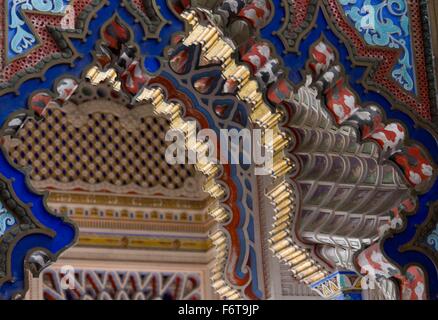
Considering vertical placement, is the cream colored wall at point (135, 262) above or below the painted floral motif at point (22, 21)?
below

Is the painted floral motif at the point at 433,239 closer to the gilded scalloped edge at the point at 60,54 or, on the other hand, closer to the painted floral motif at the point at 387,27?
the painted floral motif at the point at 387,27

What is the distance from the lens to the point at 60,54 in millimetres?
4324

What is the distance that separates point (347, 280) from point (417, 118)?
1.91 m

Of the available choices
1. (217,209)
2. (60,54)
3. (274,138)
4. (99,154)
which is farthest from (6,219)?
(99,154)

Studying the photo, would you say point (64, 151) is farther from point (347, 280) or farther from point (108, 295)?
point (347, 280)

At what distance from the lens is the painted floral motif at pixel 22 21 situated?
433 cm

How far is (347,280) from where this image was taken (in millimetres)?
6480

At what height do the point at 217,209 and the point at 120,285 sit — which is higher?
the point at 217,209

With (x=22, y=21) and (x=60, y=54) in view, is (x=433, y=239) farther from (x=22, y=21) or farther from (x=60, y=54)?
(x=22, y=21)

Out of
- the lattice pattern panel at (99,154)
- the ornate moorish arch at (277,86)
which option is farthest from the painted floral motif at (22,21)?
the lattice pattern panel at (99,154)

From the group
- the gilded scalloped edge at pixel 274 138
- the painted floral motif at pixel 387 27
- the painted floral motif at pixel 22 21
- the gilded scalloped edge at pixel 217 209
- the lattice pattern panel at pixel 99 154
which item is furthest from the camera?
the lattice pattern panel at pixel 99 154

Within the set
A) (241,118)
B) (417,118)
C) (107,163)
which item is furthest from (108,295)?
(417,118)

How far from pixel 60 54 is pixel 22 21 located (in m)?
0.21

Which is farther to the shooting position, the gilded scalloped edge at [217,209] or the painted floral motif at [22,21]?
the gilded scalloped edge at [217,209]
